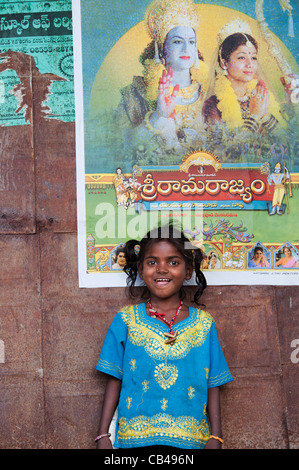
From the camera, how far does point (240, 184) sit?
2.75 m

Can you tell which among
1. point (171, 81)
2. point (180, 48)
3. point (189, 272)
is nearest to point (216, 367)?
point (189, 272)

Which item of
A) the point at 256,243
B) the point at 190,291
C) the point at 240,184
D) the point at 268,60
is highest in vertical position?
the point at 268,60

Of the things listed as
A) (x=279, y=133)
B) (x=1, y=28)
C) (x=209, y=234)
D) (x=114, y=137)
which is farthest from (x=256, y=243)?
(x=1, y=28)

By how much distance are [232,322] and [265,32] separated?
5.03ft

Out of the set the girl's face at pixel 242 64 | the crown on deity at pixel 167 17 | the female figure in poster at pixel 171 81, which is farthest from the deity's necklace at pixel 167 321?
the crown on deity at pixel 167 17

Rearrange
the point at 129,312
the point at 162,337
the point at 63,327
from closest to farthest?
the point at 162,337 → the point at 129,312 → the point at 63,327

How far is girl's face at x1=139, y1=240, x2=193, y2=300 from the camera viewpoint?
95.1 inches

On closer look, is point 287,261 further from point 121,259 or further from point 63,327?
point 63,327

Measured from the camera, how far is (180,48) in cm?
275

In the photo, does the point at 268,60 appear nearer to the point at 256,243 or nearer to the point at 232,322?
the point at 256,243

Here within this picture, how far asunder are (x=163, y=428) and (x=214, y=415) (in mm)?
274

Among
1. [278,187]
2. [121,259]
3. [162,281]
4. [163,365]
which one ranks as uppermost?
[278,187]

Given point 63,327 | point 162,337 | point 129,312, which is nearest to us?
point 162,337

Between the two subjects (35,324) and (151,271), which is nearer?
(151,271)
